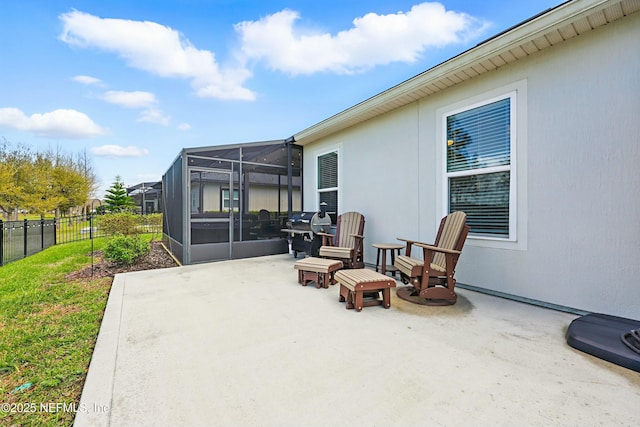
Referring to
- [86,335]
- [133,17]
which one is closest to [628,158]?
[86,335]

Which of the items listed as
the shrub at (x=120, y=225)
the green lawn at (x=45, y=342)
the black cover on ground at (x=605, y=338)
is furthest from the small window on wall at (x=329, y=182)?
the shrub at (x=120, y=225)

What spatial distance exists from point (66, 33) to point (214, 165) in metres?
5.64

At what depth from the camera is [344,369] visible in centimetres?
199

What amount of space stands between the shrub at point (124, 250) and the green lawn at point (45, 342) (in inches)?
30.6

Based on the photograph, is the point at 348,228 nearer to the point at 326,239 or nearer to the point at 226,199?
the point at 326,239

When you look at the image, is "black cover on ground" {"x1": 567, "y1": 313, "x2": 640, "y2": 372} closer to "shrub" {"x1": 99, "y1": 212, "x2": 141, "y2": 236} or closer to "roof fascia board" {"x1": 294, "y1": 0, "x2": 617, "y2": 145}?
"roof fascia board" {"x1": 294, "y1": 0, "x2": 617, "y2": 145}

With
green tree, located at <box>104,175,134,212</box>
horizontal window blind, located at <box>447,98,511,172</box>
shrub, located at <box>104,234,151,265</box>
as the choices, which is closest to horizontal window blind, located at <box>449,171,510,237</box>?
horizontal window blind, located at <box>447,98,511,172</box>

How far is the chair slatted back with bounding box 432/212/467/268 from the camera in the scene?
11.3 feet

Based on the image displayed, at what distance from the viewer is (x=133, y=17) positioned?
22.5ft

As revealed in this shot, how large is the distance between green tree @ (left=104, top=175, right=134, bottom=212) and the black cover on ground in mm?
22656

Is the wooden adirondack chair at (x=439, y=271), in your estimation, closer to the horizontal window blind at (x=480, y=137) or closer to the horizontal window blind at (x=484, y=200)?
the horizontal window blind at (x=484, y=200)

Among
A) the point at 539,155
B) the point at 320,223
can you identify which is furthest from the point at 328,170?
the point at 539,155

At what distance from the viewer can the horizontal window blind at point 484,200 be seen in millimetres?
3660

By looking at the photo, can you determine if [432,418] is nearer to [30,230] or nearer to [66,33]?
[30,230]
